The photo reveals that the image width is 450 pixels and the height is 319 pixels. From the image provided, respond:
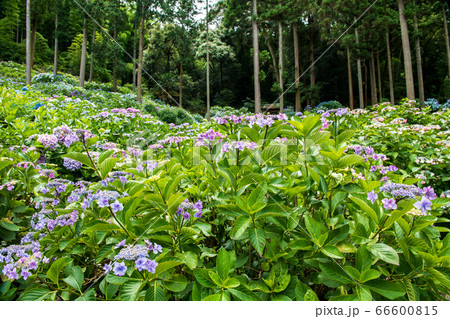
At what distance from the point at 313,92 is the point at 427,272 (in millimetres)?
18147

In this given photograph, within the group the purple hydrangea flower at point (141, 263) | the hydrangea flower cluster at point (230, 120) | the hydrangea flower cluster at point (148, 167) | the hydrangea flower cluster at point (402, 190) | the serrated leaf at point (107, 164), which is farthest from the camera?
the hydrangea flower cluster at point (230, 120)

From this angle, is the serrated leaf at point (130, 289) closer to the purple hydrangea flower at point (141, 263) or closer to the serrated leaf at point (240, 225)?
the purple hydrangea flower at point (141, 263)

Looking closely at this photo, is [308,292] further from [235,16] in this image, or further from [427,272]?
[235,16]

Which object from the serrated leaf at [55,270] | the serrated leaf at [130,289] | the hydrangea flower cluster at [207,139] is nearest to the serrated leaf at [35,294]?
the serrated leaf at [55,270]

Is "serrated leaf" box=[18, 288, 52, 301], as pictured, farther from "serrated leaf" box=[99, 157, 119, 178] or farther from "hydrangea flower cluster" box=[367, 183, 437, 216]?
"hydrangea flower cluster" box=[367, 183, 437, 216]

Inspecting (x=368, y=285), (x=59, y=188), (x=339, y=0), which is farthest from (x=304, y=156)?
(x=339, y=0)

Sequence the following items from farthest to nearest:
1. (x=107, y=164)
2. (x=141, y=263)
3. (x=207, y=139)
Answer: (x=207, y=139) < (x=107, y=164) < (x=141, y=263)

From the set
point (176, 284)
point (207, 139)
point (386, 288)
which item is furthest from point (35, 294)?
point (386, 288)

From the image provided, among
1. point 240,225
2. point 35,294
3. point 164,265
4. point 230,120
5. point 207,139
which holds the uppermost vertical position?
point 230,120

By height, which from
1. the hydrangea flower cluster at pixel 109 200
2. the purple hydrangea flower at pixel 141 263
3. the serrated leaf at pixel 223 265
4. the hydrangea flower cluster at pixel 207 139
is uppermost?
the hydrangea flower cluster at pixel 207 139

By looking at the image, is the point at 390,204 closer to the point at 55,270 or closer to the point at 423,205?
the point at 423,205

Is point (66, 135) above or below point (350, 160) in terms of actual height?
above

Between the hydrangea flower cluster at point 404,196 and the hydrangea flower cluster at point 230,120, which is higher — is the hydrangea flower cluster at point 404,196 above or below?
below

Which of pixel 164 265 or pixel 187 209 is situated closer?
pixel 164 265
